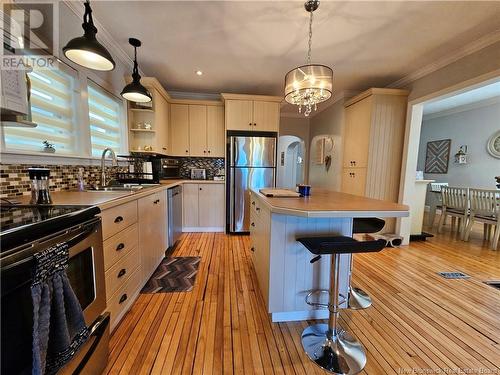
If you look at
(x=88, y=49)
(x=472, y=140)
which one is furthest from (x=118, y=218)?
(x=472, y=140)

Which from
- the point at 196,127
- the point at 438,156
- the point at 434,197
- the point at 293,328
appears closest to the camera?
the point at 293,328

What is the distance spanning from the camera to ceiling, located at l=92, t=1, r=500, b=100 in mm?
1811

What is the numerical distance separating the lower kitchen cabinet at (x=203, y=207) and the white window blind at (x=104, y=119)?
128 cm

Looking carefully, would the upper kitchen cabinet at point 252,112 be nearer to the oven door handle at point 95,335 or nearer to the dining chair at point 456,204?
the oven door handle at point 95,335

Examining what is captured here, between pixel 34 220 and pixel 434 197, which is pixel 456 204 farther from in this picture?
pixel 34 220

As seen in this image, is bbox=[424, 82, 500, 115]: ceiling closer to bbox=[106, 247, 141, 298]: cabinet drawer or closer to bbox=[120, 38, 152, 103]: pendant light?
bbox=[120, 38, 152, 103]: pendant light

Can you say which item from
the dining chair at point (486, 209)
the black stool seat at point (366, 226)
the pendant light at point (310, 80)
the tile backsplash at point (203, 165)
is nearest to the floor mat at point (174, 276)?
the black stool seat at point (366, 226)

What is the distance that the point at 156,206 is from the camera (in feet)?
7.42

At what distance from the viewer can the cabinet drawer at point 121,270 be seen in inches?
54.0

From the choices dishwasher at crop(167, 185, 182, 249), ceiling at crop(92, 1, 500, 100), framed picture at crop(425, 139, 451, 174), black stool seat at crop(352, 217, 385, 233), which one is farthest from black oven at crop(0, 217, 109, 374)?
framed picture at crop(425, 139, 451, 174)

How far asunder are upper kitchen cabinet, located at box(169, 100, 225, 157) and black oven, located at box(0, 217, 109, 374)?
2.85 metres

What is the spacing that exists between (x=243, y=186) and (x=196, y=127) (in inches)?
54.3

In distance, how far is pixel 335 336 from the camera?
4.57ft

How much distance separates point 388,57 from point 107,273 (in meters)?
3.62
